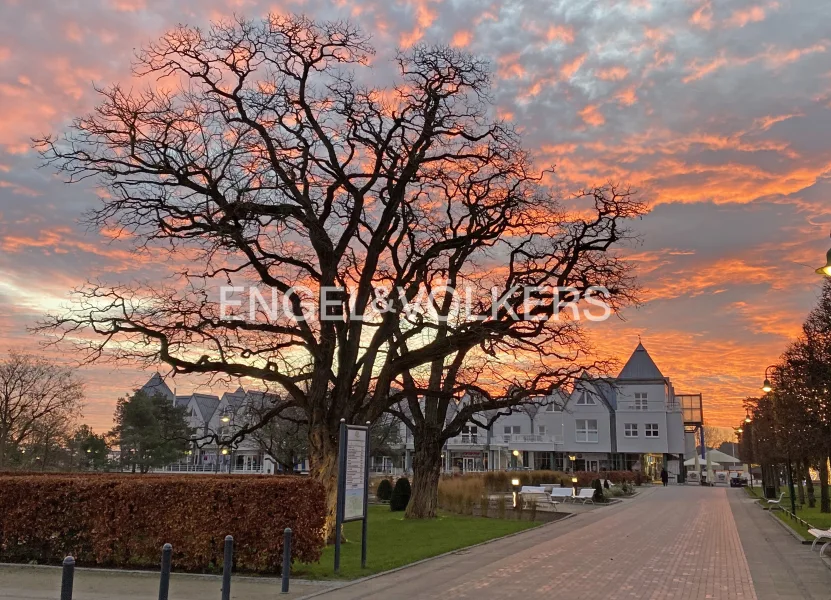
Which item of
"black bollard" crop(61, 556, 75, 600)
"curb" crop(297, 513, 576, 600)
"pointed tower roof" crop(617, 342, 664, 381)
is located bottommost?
"curb" crop(297, 513, 576, 600)

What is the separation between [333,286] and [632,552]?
1015cm

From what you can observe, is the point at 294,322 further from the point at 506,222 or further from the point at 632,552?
the point at 632,552

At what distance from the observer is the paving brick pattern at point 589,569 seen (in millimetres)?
11492

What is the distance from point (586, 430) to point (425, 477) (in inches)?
1962

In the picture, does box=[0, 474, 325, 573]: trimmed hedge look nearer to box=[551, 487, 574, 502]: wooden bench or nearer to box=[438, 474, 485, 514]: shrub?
box=[438, 474, 485, 514]: shrub

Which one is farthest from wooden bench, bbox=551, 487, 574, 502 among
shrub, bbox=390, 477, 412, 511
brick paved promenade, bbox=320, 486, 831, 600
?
brick paved promenade, bbox=320, 486, 831, 600

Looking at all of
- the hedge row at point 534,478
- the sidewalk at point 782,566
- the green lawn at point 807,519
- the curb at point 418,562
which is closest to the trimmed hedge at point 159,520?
the curb at point 418,562

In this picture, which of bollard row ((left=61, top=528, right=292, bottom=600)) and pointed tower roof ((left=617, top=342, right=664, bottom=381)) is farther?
Result: pointed tower roof ((left=617, top=342, right=664, bottom=381))

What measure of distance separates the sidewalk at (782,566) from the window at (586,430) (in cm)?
5095

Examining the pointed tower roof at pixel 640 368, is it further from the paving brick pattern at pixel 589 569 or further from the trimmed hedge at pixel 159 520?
the trimmed hedge at pixel 159 520

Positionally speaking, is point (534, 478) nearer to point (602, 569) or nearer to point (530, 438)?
point (530, 438)

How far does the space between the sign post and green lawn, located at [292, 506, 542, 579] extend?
548 millimetres

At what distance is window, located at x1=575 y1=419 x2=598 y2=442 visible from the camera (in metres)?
73.8

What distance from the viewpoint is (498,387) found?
28547mm
